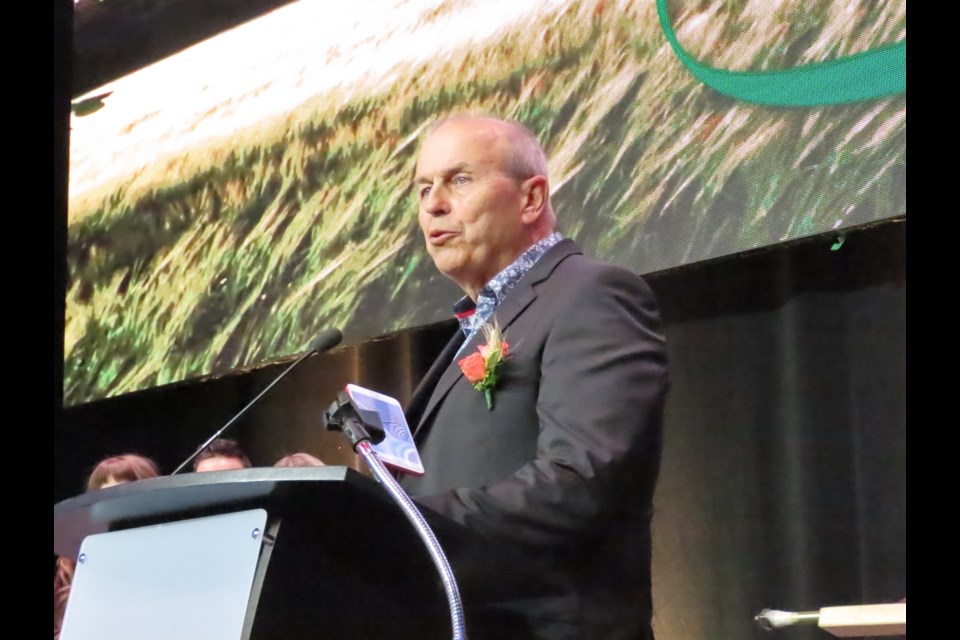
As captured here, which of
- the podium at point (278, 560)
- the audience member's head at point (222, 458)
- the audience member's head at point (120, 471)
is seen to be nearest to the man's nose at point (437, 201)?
the podium at point (278, 560)

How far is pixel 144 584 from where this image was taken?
1.80 meters

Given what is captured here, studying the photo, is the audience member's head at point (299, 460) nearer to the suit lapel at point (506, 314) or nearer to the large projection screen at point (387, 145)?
the large projection screen at point (387, 145)

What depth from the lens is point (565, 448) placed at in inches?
76.2

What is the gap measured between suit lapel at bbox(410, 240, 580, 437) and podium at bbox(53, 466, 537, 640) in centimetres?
Result: 50

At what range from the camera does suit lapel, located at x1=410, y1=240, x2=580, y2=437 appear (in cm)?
227

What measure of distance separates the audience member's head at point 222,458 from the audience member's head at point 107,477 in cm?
15

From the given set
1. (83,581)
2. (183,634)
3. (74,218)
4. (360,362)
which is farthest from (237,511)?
(74,218)

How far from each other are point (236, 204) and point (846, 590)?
2141 mm

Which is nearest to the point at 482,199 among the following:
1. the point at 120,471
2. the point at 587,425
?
the point at 587,425

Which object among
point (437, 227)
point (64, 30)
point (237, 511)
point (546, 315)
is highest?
point (64, 30)

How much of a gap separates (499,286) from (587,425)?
58 centimetres

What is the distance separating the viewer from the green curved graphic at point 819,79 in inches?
99.8

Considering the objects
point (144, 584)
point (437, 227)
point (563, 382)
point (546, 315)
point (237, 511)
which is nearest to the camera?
point (237, 511)

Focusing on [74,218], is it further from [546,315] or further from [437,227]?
[546,315]
